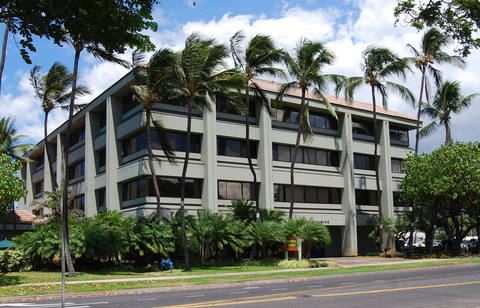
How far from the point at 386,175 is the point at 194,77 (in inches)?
952

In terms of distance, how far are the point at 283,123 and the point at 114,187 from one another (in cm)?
1358

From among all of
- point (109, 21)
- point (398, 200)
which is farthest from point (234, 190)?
point (109, 21)

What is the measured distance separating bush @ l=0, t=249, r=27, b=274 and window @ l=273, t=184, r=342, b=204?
17.8 meters

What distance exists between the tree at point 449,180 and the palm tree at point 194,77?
16.8 meters

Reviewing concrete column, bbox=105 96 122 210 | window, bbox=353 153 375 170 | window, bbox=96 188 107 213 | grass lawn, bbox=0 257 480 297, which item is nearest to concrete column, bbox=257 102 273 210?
grass lawn, bbox=0 257 480 297

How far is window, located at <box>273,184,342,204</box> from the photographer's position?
119 ft

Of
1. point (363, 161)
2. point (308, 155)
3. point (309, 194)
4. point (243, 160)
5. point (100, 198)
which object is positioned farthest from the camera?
point (363, 161)

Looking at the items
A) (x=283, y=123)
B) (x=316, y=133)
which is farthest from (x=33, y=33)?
(x=316, y=133)

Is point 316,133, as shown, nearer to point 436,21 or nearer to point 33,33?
point 436,21

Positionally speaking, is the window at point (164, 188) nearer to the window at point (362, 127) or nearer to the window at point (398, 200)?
the window at point (362, 127)

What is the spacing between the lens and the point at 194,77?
24812 millimetres

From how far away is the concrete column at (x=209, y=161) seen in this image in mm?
31781

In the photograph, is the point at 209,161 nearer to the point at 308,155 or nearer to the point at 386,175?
the point at 308,155

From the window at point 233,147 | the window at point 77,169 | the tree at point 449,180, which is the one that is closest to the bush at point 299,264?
the window at point 233,147
